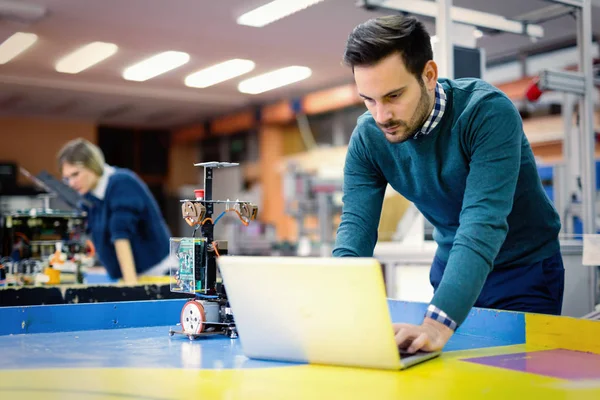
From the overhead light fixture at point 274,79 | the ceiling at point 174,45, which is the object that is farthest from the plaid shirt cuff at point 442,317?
the overhead light fixture at point 274,79

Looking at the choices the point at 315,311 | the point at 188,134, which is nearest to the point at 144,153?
the point at 188,134

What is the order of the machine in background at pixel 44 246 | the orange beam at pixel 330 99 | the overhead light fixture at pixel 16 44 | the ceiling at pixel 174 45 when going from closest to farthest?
the machine in background at pixel 44 246
the ceiling at pixel 174 45
the overhead light fixture at pixel 16 44
the orange beam at pixel 330 99

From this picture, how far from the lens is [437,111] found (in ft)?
4.82

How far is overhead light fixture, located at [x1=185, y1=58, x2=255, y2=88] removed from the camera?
862 centimetres

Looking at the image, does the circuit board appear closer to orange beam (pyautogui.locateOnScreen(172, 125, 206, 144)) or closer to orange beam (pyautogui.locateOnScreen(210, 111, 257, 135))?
orange beam (pyautogui.locateOnScreen(210, 111, 257, 135))

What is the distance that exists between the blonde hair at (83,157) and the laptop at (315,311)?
240 centimetres

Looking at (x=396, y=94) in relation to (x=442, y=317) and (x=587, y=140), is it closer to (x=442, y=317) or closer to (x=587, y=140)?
(x=442, y=317)

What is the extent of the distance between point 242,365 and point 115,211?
2.28 meters

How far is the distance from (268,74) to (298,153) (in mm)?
2415

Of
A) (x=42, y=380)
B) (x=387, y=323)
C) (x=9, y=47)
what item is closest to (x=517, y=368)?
(x=387, y=323)

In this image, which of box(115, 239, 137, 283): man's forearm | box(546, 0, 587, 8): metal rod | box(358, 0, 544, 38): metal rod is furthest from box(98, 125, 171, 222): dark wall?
box(546, 0, 587, 8): metal rod

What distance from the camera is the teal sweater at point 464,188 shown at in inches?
49.6

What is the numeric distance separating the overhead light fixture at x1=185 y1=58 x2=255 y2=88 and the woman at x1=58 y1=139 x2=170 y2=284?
17.1 ft

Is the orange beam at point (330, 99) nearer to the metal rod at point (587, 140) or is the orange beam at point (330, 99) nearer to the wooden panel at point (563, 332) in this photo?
the metal rod at point (587, 140)
